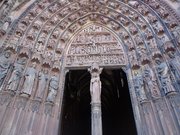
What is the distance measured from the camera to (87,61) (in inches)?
253

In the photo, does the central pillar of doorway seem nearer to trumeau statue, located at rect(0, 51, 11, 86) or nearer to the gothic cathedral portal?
the gothic cathedral portal

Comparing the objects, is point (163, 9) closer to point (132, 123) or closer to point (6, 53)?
point (132, 123)

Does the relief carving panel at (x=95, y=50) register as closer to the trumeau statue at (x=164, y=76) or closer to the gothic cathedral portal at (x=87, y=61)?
the gothic cathedral portal at (x=87, y=61)

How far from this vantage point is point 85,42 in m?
Result: 7.10

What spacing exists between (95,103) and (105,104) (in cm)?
527

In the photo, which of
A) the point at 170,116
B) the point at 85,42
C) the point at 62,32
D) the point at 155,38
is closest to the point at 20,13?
the point at 62,32

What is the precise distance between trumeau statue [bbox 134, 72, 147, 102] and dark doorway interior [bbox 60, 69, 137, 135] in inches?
94.0

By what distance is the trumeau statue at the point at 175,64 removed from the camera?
511cm

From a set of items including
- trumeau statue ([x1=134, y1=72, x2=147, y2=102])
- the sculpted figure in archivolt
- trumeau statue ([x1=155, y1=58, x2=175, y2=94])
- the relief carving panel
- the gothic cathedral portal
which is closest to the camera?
the gothic cathedral portal

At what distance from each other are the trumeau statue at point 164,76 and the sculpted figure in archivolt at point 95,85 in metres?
1.61

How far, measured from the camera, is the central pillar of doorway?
4.65 meters

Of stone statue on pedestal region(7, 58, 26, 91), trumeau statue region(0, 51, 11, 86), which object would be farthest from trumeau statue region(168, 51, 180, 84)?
trumeau statue region(0, 51, 11, 86)

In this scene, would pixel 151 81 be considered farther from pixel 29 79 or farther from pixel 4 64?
pixel 4 64

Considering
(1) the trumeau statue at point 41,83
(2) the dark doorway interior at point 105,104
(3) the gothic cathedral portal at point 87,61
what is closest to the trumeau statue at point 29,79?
(3) the gothic cathedral portal at point 87,61
